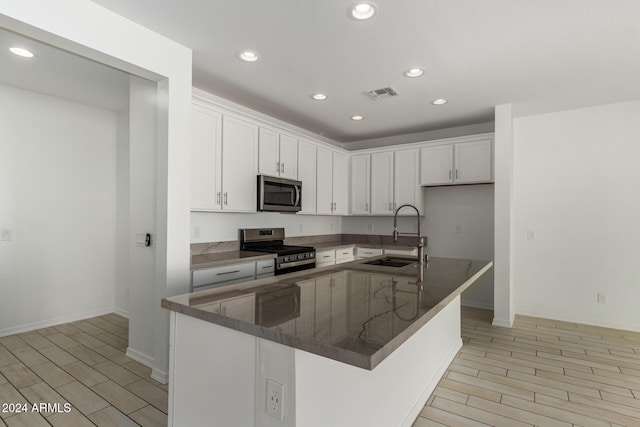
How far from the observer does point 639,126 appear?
367 cm

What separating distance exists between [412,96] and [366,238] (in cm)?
256

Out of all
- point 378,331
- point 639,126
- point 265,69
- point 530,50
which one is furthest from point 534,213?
point 378,331

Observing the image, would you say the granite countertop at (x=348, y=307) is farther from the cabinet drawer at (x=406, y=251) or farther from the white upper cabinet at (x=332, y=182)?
the white upper cabinet at (x=332, y=182)

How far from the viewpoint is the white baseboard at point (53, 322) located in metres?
3.47

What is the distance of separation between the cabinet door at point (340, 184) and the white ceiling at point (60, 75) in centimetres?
281

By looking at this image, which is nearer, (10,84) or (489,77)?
(489,77)

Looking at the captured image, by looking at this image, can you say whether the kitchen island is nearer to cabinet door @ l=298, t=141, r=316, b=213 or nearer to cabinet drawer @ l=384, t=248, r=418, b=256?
cabinet door @ l=298, t=141, r=316, b=213

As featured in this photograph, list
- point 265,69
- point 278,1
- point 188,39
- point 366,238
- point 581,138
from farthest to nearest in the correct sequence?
point 366,238 → point 581,138 → point 265,69 → point 188,39 → point 278,1

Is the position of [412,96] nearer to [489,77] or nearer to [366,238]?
[489,77]

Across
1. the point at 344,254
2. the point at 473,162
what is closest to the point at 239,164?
the point at 344,254

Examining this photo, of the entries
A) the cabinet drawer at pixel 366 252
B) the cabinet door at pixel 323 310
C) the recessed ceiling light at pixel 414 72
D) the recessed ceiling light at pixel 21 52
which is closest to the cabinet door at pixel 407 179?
the cabinet drawer at pixel 366 252

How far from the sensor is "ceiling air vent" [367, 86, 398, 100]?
10.9 feet

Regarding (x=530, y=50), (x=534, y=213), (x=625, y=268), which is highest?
(x=530, y=50)

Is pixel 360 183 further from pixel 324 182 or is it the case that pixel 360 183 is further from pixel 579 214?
pixel 579 214
